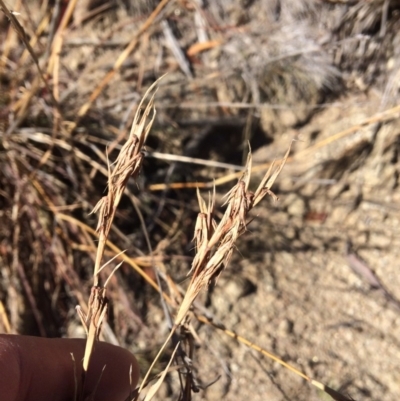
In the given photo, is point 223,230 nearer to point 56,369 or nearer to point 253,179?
point 56,369

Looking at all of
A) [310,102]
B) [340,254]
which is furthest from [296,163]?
[340,254]

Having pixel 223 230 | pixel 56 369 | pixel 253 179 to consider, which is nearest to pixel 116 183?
pixel 223 230

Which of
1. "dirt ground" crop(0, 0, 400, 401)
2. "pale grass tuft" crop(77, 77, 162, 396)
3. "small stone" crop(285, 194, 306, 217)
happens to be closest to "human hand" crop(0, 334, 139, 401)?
"pale grass tuft" crop(77, 77, 162, 396)

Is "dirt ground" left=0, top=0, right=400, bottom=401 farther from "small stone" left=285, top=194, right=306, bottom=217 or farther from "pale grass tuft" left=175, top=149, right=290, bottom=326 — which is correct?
"pale grass tuft" left=175, top=149, right=290, bottom=326

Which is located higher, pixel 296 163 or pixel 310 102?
pixel 310 102

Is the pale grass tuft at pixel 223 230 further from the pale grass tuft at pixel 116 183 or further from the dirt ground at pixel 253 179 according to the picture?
the dirt ground at pixel 253 179

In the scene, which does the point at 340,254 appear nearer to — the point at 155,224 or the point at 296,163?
the point at 296,163
